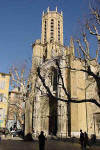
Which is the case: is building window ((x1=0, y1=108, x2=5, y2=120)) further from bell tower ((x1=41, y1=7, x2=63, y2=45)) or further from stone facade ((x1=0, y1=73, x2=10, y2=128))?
bell tower ((x1=41, y1=7, x2=63, y2=45))

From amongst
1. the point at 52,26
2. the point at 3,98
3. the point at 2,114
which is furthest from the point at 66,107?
the point at 52,26

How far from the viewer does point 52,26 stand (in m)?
49.3

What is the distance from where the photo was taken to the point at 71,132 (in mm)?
24453

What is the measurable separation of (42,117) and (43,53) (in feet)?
55.4

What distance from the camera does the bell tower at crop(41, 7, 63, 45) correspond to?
47.4 m

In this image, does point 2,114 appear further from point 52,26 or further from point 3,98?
point 52,26

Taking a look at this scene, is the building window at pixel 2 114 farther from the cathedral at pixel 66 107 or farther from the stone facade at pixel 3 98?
the cathedral at pixel 66 107

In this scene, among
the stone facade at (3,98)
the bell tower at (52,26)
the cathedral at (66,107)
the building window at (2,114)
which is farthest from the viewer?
the bell tower at (52,26)

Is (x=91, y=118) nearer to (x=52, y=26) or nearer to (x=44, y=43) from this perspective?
(x=44, y=43)

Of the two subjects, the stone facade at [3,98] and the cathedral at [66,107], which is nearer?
the cathedral at [66,107]

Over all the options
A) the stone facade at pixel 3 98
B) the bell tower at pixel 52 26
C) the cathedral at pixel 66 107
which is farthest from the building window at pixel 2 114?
the bell tower at pixel 52 26

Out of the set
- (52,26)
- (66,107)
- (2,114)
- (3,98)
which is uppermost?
(52,26)

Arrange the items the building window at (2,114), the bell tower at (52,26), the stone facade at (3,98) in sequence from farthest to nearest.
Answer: the bell tower at (52,26)
the stone facade at (3,98)
the building window at (2,114)

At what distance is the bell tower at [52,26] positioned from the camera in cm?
4741
